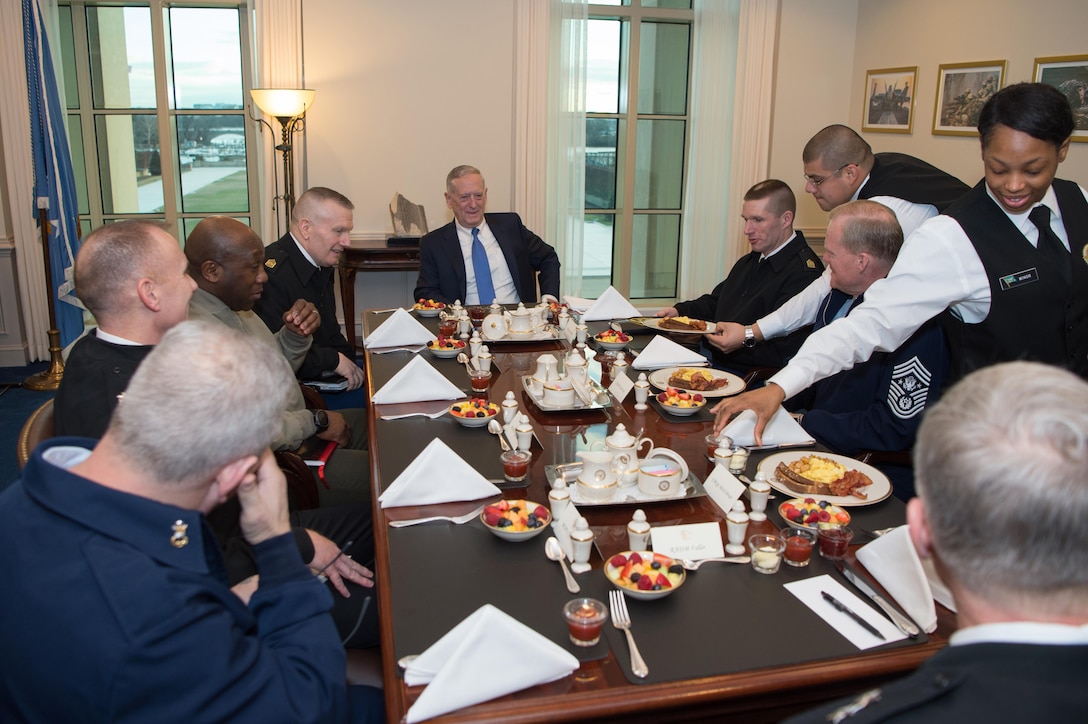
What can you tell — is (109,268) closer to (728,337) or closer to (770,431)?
(770,431)

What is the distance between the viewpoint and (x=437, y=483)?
5.82 feet

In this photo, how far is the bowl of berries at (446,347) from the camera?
3084mm

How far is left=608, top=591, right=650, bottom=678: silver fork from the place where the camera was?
1205mm

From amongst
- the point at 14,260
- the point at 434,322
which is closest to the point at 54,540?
the point at 434,322

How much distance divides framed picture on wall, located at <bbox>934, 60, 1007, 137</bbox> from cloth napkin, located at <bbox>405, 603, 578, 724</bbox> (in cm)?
471

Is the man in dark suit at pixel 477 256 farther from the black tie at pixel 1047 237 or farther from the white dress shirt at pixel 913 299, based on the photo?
the black tie at pixel 1047 237

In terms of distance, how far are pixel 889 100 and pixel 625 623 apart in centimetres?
546

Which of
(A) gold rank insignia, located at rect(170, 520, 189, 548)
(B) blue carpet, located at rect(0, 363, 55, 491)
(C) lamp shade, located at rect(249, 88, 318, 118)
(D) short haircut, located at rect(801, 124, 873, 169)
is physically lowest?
(B) blue carpet, located at rect(0, 363, 55, 491)

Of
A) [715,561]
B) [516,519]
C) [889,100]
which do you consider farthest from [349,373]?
[889,100]

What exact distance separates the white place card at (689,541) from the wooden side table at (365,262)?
13.5 feet

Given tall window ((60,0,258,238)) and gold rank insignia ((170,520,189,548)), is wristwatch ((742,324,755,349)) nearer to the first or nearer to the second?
gold rank insignia ((170,520,189,548))

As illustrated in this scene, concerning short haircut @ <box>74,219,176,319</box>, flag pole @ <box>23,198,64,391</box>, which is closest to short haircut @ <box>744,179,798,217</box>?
short haircut @ <box>74,219,176,319</box>

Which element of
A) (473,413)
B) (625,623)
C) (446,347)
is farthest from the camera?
(446,347)

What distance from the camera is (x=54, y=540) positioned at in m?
1.08
